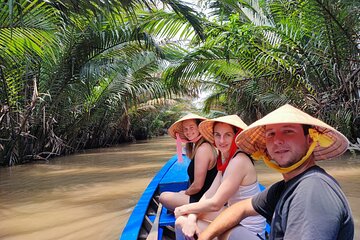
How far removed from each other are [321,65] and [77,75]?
6.46 meters

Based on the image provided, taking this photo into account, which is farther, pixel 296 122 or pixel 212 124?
pixel 212 124

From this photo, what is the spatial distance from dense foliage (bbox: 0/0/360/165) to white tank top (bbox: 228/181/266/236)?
10.8 feet

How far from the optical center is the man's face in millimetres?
1449

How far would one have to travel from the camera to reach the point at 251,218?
218 cm

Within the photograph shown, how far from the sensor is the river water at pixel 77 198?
4207mm

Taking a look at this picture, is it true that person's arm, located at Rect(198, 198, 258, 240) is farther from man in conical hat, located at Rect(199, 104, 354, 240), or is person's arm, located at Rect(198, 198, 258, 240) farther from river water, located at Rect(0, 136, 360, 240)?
river water, located at Rect(0, 136, 360, 240)

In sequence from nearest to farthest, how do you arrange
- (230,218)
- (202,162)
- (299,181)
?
(299,181) → (230,218) → (202,162)

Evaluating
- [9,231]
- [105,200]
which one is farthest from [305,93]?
[9,231]

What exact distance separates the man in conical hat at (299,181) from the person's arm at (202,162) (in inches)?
37.1

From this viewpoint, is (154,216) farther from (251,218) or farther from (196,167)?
(251,218)

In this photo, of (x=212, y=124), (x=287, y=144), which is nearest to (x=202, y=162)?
(x=212, y=124)

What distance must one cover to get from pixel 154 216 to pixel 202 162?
3.25 feet

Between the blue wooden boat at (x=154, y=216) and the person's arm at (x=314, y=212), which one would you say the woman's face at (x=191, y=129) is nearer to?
the blue wooden boat at (x=154, y=216)

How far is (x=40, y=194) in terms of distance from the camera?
21.0 feet
